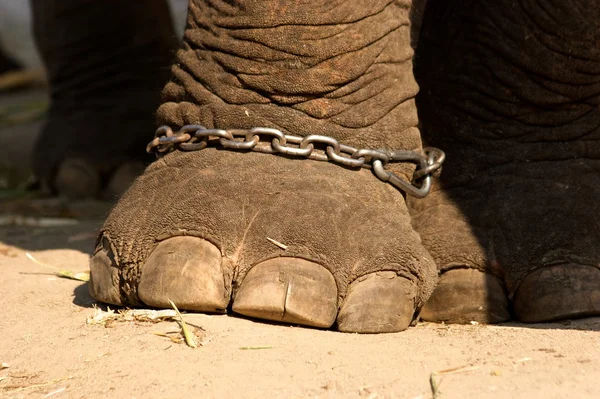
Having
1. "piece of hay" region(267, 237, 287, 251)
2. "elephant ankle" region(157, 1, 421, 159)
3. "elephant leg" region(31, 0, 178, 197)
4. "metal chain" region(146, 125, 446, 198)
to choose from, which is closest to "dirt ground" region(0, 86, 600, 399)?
"piece of hay" region(267, 237, 287, 251)

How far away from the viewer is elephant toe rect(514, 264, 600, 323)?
1.87 metres

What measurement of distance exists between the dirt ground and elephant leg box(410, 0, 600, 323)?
77 mm

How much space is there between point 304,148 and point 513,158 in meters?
0.50

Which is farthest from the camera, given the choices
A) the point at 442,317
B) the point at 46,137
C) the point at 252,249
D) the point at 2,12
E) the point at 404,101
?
the point at 2,12

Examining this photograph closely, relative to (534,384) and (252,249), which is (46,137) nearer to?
(252,249)

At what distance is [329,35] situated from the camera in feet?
6.58

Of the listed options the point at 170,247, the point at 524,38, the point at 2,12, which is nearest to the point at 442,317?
the point at 170,247

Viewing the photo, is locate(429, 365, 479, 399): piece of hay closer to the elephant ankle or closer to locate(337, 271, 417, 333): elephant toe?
locate(337, 271, 417, 333): elephant toe

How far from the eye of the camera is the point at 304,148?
1964mm

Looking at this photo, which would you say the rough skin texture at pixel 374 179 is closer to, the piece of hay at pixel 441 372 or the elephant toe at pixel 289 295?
the elephant toe at pixel 289 295

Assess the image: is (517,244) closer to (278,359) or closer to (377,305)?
(377,305)

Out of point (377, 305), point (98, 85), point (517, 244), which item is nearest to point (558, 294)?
point (517, 244)

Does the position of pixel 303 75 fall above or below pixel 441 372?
above

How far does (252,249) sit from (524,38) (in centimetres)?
81
